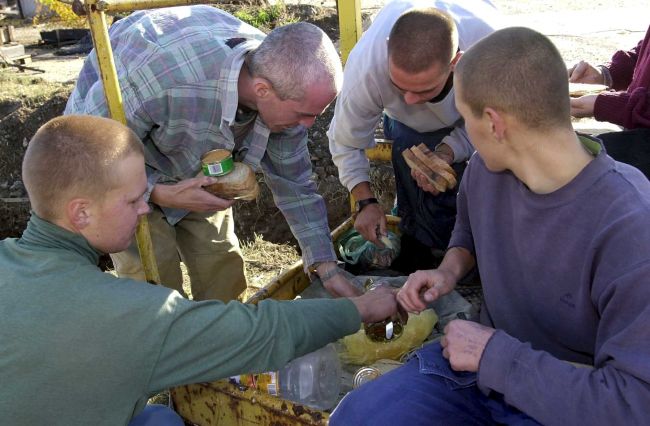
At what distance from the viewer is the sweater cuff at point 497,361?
1.89 metres

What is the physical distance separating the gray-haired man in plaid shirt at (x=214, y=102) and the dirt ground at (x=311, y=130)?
1.76 m

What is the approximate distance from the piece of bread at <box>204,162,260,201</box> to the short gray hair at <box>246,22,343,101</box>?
40cm

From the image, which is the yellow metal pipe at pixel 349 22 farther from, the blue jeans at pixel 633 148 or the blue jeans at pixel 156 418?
the blue jeans at pixel 156 418

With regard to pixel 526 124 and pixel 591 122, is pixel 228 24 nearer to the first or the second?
pixel 526 124

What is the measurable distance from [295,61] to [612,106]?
167 centimetres

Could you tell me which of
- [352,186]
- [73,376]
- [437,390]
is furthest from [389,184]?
[73,376]

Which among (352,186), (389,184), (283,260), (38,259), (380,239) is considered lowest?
(283,260)

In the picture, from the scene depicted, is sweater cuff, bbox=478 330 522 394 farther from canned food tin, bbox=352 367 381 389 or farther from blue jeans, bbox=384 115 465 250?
blue jeans, bbox=384 115 465 250

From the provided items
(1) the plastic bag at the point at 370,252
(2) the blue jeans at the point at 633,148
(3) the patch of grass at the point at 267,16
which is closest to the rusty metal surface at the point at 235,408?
(1) the plastic bag at the point at 370,252

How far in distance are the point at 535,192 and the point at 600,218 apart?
0.82 feet

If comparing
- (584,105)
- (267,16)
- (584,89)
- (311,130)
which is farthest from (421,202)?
(267,16)

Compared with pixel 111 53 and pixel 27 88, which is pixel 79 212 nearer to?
pixel 111 53

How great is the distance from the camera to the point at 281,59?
2908 mm

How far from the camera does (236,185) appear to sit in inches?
119
